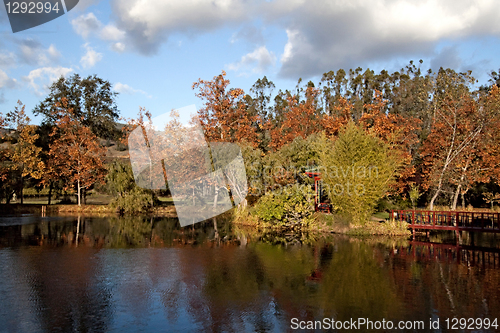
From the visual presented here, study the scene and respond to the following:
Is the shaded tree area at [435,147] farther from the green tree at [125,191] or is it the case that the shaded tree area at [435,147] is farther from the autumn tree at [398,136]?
the green tree at [125,191]

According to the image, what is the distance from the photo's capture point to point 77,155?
41094mm

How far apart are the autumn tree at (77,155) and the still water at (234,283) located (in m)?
20.4

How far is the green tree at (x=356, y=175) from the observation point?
75.2 feet

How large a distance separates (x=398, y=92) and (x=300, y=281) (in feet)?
222

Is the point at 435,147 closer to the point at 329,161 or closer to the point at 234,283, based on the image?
the point at 329,161

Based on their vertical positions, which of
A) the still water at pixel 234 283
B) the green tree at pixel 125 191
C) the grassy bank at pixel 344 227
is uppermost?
the green tree at pixel 125 191

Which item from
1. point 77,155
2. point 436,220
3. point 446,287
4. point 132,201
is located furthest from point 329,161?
point 77,155

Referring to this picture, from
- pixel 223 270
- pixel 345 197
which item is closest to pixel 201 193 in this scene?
pixel 345 197

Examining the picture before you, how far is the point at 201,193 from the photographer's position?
41094mm

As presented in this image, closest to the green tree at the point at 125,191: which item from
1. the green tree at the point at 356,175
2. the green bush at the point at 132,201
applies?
the green bush at the point at 132,201

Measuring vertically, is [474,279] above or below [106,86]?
below

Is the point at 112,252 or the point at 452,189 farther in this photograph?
the point at 452,189

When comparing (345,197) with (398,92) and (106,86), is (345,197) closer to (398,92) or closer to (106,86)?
(106,86)

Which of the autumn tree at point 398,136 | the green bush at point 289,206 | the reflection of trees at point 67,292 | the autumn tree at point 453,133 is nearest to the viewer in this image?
the reflection of trees at point 67,292
